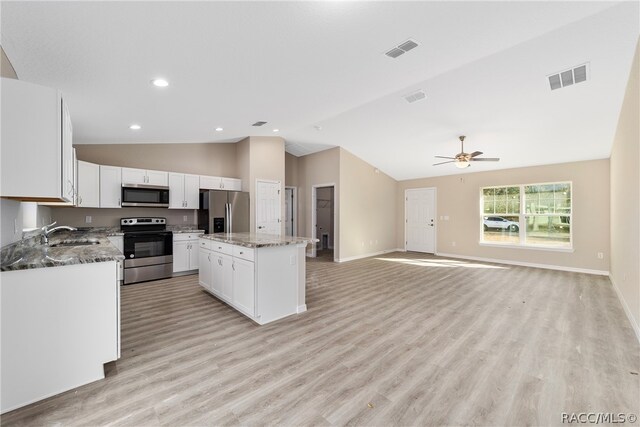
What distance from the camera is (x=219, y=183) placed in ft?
19.6

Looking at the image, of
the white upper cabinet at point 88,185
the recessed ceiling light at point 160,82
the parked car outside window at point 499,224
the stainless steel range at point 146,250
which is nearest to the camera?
the recessed ceiling light at point 160,82

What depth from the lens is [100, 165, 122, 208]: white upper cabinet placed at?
4.64 metres

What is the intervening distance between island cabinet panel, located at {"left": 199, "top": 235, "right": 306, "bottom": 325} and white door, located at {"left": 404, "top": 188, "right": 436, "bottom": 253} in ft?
19.1

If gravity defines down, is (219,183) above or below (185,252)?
above

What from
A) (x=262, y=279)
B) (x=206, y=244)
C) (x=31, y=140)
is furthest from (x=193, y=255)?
(x=31, y=140)

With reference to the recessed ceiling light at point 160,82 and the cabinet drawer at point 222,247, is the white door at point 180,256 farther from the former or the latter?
the recessed ceiling light at point 160,82

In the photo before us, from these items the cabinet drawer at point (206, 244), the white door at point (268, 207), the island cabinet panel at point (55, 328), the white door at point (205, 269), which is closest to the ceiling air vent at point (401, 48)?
the island cabinet panel at point (55, 328)

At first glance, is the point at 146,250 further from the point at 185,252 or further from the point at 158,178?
the point at 158,178

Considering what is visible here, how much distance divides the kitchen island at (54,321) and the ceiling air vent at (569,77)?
497 centimetres

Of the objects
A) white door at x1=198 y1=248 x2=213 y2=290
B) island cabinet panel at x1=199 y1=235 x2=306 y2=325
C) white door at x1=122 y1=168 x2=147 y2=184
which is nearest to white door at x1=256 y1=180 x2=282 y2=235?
white door at x1=198 y1=248 x2=213 y2=290

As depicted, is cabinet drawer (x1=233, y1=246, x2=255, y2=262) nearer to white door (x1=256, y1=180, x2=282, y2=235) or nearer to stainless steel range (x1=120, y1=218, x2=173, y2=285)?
stainless steel range (x1=120, y1=218, x2=173, y2=285)

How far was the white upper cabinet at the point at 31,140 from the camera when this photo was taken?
179 cm

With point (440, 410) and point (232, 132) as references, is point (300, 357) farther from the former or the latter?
point (232, 132)

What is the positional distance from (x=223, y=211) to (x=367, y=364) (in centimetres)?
438
